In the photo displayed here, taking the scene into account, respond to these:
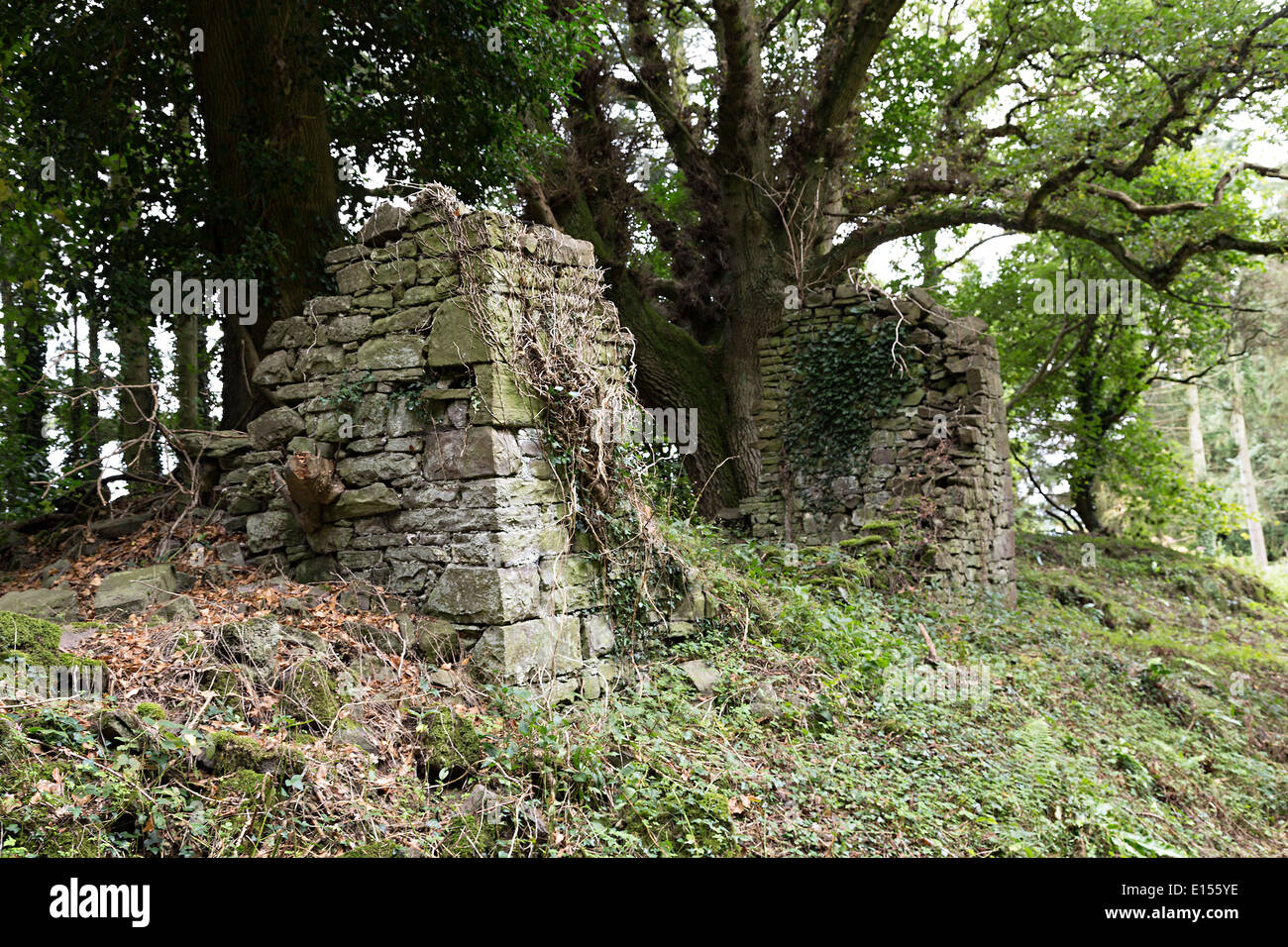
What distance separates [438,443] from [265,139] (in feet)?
12.1

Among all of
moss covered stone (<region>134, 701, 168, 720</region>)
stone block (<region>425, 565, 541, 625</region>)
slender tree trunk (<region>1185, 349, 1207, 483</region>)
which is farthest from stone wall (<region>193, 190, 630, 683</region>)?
slender tree trunk (<region>1185, 349, 1207, 483</region>)

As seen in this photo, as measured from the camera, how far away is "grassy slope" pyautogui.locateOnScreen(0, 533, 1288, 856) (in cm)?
313

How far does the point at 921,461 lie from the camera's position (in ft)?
30.1

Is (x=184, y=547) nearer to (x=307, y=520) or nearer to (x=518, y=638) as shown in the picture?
(x=307, y=520)

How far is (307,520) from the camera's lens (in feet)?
17.3

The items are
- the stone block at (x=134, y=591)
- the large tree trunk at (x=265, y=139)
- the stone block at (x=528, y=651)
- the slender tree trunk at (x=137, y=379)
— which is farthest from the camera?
the slender tree trunk at (x=137, y=379)

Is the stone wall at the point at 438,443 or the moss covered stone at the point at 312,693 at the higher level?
the stone wall at the point at 438,443

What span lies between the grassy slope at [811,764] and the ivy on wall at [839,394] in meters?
→ 1.88

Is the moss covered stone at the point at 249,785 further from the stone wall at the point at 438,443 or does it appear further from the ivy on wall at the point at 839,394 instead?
the ivy on wall at the point at 839,394

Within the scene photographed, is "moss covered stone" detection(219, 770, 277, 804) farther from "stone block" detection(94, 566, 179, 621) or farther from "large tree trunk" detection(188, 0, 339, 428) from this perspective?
"large tree trunk" detection(188, 0, 339, 428)

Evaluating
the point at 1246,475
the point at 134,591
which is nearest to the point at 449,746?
the point at 134,591

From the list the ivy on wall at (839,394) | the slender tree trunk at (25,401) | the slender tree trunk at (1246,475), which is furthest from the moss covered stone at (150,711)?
the slender tree trunk at (1246,475)

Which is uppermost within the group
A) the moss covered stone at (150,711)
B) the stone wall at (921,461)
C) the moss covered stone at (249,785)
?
the stone wall at (921,461)

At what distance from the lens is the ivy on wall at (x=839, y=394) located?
947 centimetres
